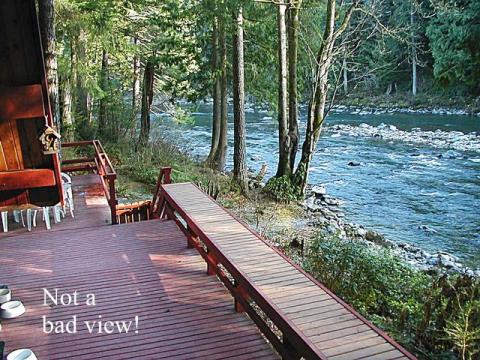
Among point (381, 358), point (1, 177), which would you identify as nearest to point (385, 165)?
point (381, 358)

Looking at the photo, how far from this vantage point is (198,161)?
14.5 meters

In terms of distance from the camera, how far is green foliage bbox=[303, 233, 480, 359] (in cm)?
425

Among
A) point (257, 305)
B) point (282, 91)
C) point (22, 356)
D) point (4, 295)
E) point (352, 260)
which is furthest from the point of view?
point (282, 91)

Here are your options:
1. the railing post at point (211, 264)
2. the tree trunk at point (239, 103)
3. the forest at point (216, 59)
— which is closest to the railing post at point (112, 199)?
the forest at point (216, 59)

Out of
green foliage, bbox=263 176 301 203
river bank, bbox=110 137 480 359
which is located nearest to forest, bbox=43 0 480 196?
green foliage, bbox=263 176 301 203

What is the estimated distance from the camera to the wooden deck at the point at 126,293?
4.05 m

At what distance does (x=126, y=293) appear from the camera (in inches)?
198

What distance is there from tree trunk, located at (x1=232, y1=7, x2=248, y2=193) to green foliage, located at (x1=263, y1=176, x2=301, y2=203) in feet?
2.13

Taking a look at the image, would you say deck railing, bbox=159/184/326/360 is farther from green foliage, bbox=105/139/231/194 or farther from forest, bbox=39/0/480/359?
green foliage, bbox=105/139/231/194

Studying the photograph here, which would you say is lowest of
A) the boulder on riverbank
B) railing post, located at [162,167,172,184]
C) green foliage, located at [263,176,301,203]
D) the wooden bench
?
the boulder on riverbank

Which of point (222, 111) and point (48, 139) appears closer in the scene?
point (48, 139)

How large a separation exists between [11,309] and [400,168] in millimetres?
12924

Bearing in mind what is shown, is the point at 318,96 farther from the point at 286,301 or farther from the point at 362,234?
the point at 286,301

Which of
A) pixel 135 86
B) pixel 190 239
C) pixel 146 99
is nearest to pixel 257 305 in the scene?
pixel 190 239
